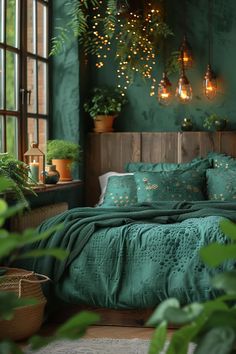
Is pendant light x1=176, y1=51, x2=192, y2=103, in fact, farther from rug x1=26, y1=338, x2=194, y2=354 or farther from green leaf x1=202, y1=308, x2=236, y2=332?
green leaf x1=202, y1=308, x2=236, y2=332

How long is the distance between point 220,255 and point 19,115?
4721mm

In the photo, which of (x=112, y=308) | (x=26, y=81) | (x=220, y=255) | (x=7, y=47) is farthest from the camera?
(x=26, y=81)

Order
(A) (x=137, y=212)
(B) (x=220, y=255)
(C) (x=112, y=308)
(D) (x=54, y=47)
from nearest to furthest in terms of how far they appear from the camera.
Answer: (B) (x=220, y=255) → (C) (x=112, y=308) → (A) (x=137, y=212) → (D) (x=54, y=47)

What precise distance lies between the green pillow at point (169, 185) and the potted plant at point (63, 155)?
0.66 metres

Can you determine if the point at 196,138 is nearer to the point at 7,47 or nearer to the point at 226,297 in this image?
the point at 7,47

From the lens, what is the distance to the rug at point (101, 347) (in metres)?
3.29

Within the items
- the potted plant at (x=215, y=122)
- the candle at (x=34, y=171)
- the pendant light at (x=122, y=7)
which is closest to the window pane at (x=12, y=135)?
the candle at (x=34, y=171)

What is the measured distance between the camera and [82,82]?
19.5ft

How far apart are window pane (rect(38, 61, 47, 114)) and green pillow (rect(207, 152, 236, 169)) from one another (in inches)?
62.5

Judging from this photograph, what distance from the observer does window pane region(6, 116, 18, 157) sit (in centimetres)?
489

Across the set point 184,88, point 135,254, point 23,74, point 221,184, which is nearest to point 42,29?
point 23,74

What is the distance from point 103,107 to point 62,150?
0.67 meters

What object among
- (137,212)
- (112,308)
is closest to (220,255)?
(112,308)

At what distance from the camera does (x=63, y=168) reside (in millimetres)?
5582
